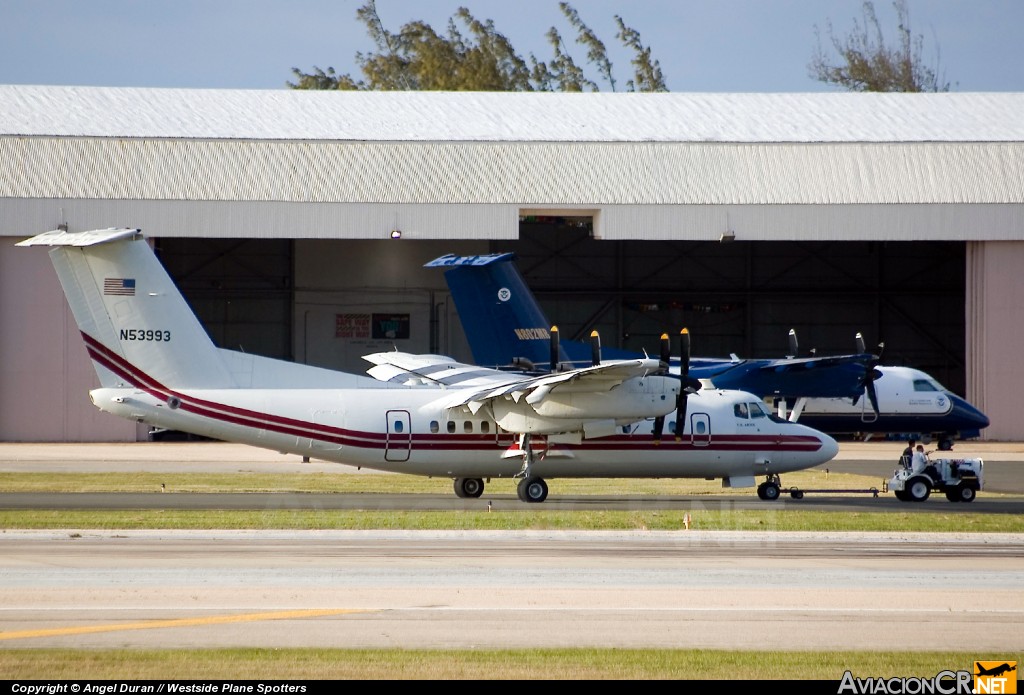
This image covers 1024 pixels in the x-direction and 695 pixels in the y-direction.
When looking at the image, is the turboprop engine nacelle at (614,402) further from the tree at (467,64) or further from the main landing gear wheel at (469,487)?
the tree at (467,64)

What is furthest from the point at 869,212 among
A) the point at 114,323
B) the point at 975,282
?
the point at 114,323

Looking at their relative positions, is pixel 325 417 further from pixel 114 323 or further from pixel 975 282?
pixel 975 282

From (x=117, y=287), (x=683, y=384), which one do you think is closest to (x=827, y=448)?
(x=683, y=384)

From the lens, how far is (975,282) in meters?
51.7

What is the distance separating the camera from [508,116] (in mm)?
57188

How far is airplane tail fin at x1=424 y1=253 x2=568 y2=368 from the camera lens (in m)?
36.3

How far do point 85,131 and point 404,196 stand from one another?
14837mm

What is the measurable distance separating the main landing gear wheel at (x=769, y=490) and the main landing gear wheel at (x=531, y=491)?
5612 millimetres

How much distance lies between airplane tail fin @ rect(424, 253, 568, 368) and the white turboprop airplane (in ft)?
23.5

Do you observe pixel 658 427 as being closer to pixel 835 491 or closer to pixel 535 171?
pixel 835 491

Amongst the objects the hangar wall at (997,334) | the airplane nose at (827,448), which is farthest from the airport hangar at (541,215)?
the airplane nose at (827,448)

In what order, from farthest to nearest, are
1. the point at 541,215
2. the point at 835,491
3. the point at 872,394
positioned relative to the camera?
1. the point at 541,215
2. the point at 872,394
3. the point at 835,491

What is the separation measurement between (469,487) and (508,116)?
3152 cm

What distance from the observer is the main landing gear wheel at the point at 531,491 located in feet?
91.1
